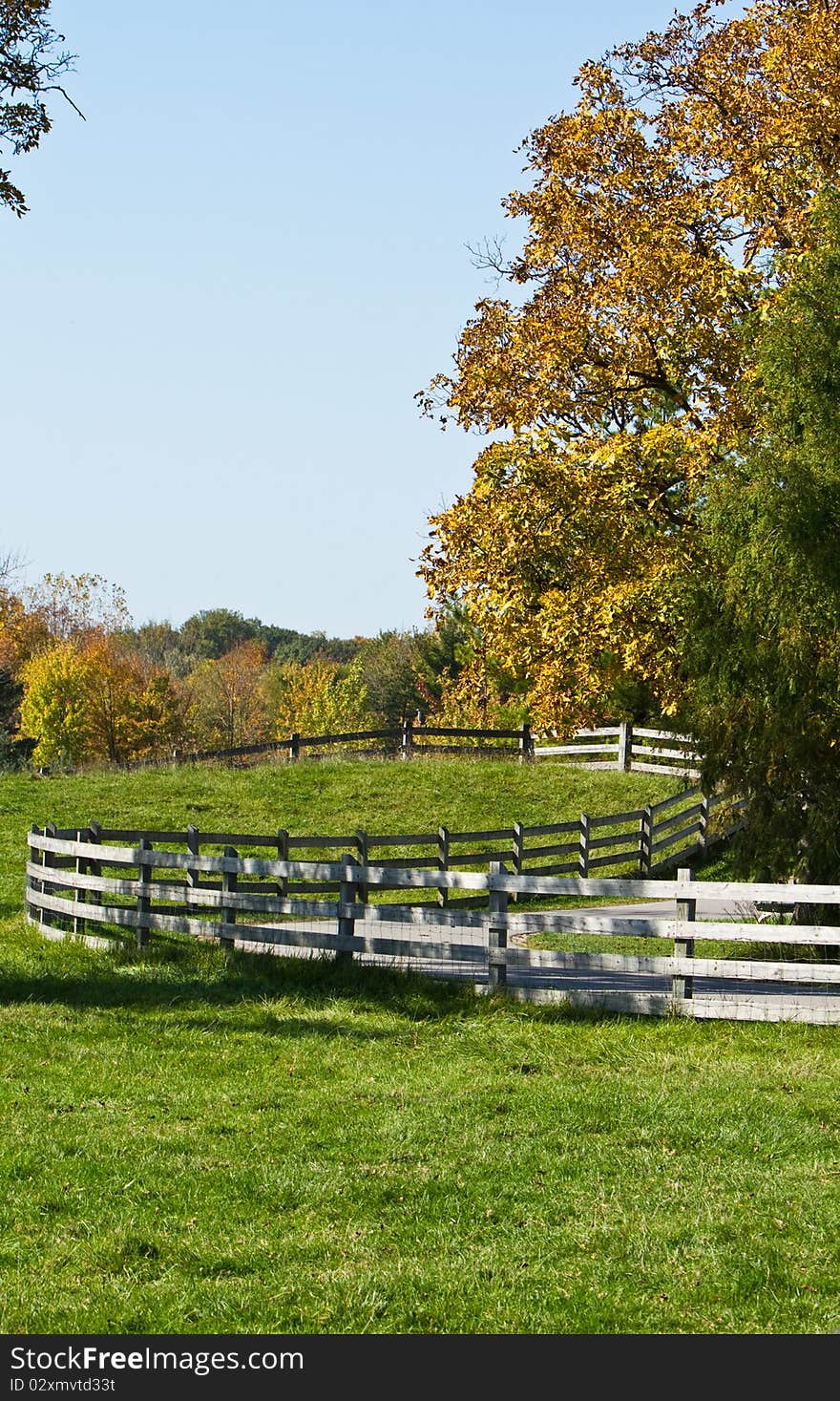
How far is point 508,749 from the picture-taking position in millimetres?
39406

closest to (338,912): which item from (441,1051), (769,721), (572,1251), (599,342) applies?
(441,1051)

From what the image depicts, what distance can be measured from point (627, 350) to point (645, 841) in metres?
10.2

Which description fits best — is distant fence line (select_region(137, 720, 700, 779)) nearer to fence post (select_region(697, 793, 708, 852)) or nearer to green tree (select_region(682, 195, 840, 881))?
fence post (select_region(697, 793, 708, 852))

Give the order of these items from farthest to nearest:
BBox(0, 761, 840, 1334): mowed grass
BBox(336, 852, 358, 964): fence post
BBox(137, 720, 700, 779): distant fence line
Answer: BBox(137, 720, 700, 779): distant fence line
BBox(336, 852, 358, 964): fence post
BBox(0, 761, 840, 1334): mowed grass

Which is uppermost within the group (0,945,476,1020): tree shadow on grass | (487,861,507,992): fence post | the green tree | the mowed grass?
the green tree

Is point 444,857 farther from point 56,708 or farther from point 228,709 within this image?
point 228,709

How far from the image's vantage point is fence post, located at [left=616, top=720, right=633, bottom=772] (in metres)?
36.5

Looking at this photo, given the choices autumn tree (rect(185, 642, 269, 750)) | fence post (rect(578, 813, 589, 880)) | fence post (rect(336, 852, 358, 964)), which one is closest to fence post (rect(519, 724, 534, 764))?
fence post (rect(578, 813, 589, 880))

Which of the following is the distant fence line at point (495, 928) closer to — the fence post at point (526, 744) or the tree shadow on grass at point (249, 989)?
the tree shadow on grass at point (249, 989)

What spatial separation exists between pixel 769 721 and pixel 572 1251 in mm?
10716

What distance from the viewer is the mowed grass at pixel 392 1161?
5797mm

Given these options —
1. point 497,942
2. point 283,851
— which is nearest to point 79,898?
point 283,851

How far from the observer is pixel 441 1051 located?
36.2ft

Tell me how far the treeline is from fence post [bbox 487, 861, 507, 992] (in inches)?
1110
